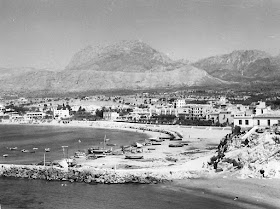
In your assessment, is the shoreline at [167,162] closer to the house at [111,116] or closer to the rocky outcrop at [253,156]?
the rocky outcrop at [253,156]

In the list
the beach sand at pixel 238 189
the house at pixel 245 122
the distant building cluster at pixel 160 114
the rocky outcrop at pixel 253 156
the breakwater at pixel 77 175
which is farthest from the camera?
the distant building cluster at pixel 160 114

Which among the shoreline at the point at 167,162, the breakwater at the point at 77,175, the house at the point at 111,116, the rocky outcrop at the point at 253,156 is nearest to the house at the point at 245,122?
the shoreline at the point at 167,162

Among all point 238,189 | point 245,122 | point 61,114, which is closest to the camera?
point 238,189

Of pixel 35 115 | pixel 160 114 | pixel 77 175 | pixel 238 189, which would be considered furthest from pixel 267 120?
pixel 35 115

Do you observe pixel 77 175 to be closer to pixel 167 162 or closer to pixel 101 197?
pixel 101 197

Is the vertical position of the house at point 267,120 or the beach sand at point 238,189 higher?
the house at point 267,120

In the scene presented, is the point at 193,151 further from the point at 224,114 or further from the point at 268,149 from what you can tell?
the point at 224,114

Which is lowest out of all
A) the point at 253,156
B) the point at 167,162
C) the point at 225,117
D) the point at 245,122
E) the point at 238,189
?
the point at 238,189

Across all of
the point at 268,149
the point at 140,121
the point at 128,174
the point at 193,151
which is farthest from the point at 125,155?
the point at 140,121
